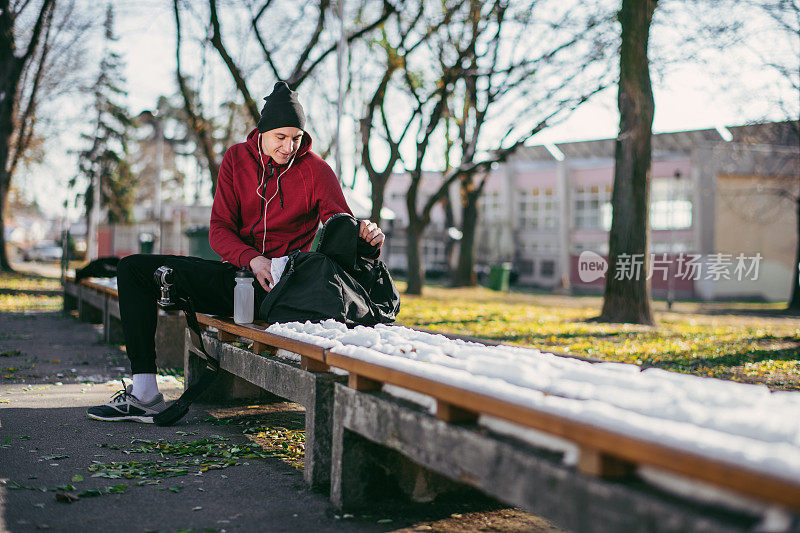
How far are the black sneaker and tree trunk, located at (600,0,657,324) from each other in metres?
10.2

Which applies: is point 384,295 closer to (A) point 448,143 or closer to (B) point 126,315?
(B) point 126,315

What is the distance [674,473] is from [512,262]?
55.8 metres

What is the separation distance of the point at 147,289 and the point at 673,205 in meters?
47.1

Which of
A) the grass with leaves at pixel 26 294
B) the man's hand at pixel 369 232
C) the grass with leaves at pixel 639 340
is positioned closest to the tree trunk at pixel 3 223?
the grass with leaves at pixel 26 294

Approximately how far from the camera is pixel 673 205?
47.5m

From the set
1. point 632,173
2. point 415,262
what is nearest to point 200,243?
point 415,262

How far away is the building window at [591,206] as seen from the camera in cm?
5344

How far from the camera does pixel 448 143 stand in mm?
25188

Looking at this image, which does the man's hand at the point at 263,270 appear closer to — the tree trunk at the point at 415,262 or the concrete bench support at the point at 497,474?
the concrete bench support at the point at 497,474

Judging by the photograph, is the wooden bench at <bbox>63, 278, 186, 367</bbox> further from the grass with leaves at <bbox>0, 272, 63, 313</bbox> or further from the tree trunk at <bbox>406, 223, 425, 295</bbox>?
the tree trunk at <bbox>406, 223, 425, 295</bbox>

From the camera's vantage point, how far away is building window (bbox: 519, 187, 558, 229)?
5679 cm

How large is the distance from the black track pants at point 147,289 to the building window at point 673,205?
45117 mm

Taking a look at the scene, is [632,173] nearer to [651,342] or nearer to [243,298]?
[651,342]

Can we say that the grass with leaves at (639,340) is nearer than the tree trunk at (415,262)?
Yes
